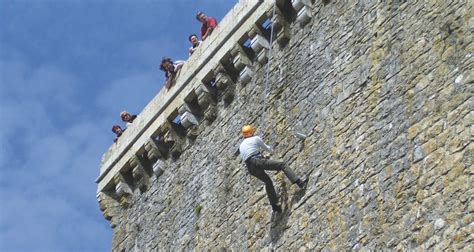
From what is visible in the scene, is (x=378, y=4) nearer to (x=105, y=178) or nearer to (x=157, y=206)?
(x=157, y=206)

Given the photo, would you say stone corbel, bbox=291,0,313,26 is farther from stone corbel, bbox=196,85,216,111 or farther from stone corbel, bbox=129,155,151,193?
stone corbel, bbox=129,155,151,193

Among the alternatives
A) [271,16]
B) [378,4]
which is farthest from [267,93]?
[378,4]

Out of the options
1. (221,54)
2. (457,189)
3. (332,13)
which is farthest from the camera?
(221,54)

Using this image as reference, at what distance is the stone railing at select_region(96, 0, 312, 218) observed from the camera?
1645cm

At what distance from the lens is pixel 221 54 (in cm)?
1709

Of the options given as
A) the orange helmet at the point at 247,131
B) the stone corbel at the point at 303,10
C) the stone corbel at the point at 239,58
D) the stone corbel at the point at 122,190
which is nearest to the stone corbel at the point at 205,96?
the stone corbel at the point at 239,58

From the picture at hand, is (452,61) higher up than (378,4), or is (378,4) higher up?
(378,4)

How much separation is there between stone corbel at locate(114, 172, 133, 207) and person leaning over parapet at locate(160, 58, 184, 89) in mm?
1484

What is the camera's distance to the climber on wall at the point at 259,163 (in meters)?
14.7

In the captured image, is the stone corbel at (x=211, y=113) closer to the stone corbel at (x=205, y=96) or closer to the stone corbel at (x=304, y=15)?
the stone corbel at (x=205, y=96)

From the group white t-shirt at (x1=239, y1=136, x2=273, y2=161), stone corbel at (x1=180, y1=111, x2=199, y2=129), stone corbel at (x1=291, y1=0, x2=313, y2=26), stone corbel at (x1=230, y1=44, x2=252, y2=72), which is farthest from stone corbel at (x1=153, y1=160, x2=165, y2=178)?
white t-shirt at (x1=239, y1=136, x2=273, y2=161)

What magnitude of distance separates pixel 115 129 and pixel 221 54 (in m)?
3.15

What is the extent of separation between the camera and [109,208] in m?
19.2

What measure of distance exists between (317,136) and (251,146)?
0.73m
